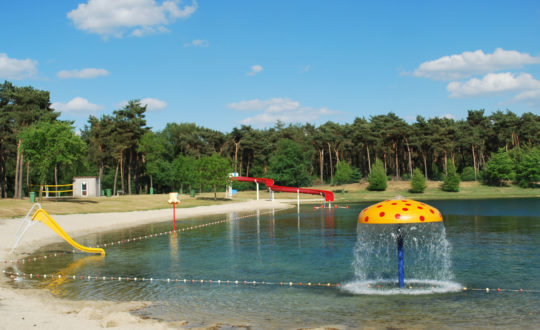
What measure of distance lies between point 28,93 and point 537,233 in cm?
7677

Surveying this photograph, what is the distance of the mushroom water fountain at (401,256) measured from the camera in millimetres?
15070

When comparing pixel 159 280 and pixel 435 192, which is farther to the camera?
pixel 435 192

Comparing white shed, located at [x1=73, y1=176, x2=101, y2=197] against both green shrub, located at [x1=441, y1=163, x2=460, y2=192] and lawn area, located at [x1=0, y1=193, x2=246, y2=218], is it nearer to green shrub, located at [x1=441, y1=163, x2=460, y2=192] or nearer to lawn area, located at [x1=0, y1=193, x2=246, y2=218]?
lawn area, located at [x1=0, y1=193, x2=246, y2=218]

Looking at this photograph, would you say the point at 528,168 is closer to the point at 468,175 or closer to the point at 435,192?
the point at 468,175

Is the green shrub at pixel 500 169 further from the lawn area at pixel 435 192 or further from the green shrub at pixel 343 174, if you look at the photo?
the green shrub at pixel 343 174

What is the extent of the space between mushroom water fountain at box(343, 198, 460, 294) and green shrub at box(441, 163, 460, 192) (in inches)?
3083

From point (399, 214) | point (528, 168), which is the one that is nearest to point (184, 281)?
point (399, 214)

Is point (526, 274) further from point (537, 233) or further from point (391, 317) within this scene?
point (537, 233)

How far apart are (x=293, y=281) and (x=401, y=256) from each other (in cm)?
456

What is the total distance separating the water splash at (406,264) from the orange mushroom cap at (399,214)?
147 cm

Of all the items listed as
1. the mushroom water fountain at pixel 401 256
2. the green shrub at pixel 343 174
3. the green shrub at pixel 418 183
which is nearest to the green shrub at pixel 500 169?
the green shrub at pixel 418 183

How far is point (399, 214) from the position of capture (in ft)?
48.7

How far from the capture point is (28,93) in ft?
262

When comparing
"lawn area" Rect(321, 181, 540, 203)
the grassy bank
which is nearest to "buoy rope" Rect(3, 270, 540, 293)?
the grassy bank
